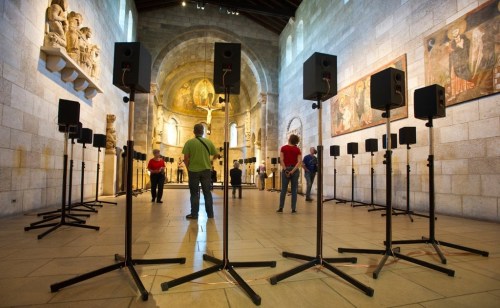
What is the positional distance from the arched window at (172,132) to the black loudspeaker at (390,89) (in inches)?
834

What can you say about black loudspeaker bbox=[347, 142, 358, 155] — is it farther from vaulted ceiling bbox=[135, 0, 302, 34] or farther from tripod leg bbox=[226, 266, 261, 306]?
vaulted ceiling bbox=[135, 0, 302, 34]

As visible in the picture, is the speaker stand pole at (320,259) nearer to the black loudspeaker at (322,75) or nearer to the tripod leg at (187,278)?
the black loudspeaker at (322,75)

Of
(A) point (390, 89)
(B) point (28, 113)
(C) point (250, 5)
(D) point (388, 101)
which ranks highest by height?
(C) point (250, 5)

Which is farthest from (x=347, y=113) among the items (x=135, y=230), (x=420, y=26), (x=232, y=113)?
(x=232, y=113)

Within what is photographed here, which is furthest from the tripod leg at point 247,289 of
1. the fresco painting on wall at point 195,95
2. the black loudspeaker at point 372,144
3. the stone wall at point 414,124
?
the fresco painting on wall at point 195,95

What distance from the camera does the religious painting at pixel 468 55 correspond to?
5.09 meters

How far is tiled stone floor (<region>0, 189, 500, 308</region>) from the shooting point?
1875 millimetres

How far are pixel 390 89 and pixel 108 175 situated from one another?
10.1 m

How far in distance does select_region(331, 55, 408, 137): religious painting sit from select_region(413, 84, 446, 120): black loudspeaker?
4096 mm

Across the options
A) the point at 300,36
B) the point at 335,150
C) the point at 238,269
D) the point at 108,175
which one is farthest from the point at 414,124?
the point at 108,175

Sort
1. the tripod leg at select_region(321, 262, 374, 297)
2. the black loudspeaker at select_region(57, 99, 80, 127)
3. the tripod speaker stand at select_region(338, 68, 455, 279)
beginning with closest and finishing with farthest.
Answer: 1. the tripod leg at select_region(321, 262, 374, 297)
2. the tripod speaker stand at select_region(338, 68, 455, 279)
3. the black loudspeaker at select_region(57, 99, 80, 127)

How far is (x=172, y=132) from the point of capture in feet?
76.6

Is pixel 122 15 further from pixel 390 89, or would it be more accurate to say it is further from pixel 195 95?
pixel 390 89

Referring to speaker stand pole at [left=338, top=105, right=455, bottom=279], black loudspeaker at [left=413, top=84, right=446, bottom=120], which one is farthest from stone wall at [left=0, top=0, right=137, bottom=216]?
black loudspeaker at [left=413, top=84, right=446, bottom=120]
